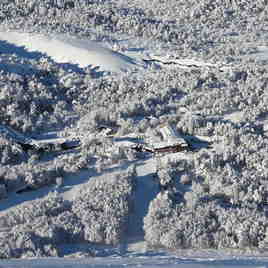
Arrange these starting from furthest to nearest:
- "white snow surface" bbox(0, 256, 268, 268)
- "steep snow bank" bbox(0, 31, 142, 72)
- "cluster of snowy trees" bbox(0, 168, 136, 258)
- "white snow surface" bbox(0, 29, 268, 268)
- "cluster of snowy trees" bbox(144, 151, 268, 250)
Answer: "steep snow bank" bbox(0, 31, 142, 72) < "cluster of snowy trees" bbox(144, 151, 268, 250) < "cluster of snowy trees" bbox(0, 168, 136, 258) < "white snow surface" bbox(0, 29, 268, 268) < "white snow surface" bbox(0, 256, 268, 268)

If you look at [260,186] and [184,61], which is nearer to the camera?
[260,186]

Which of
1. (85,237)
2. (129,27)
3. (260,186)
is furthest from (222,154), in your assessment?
(129,27)

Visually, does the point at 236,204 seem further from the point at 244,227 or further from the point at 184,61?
the point at 184,61

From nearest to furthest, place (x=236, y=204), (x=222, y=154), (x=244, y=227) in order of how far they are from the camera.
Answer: (x=244, y=227) → (x=236, y=204) → (x=222, y=154)

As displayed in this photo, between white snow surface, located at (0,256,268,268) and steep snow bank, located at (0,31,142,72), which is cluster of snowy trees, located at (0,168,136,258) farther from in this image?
steep snow bank, located at (0,31,142,72)

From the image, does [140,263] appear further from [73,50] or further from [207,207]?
[73,50]

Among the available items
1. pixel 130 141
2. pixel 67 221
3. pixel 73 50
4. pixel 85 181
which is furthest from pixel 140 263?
pixel 73 50

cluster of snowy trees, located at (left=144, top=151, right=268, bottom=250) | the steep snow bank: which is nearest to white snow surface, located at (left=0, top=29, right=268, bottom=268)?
the steep snow bank
